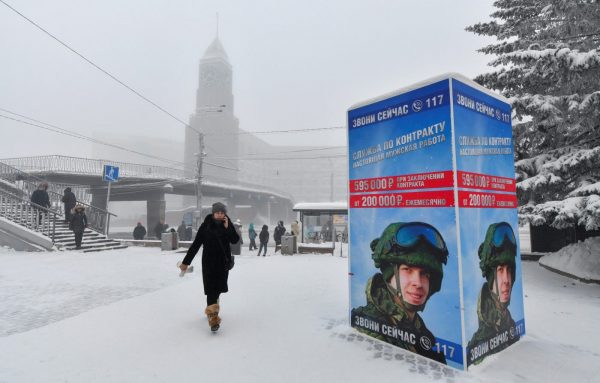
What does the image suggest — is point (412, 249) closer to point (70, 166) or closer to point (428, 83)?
point (428, 83)

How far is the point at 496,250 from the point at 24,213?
15.1 metres

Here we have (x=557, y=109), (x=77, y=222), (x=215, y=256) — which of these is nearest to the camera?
(x=215, y=256)

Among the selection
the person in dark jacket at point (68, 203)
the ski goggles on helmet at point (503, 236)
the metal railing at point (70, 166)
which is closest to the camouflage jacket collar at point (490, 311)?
the ski goggles on helmet at point (503, 236)

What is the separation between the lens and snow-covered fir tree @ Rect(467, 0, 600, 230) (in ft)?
22.6

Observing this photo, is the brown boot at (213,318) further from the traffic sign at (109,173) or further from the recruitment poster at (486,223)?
the traffic sign at (109,173)

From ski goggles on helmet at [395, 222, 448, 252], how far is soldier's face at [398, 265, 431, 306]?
10.1 inches

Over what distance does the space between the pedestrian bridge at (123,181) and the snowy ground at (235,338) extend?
54.5 ft

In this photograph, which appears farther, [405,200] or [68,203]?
[68,203]

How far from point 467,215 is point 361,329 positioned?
72.9 inches

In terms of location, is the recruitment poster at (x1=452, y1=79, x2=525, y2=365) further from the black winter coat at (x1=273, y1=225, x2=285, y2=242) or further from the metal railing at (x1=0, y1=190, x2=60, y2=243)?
the metal railing at (x1=0, y1=190, x2=60, y2=243)

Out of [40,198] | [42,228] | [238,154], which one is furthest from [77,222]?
[238,154]

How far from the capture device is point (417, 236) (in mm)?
3406

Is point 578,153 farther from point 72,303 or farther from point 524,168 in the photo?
point 72,303

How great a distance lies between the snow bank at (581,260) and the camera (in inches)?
299
